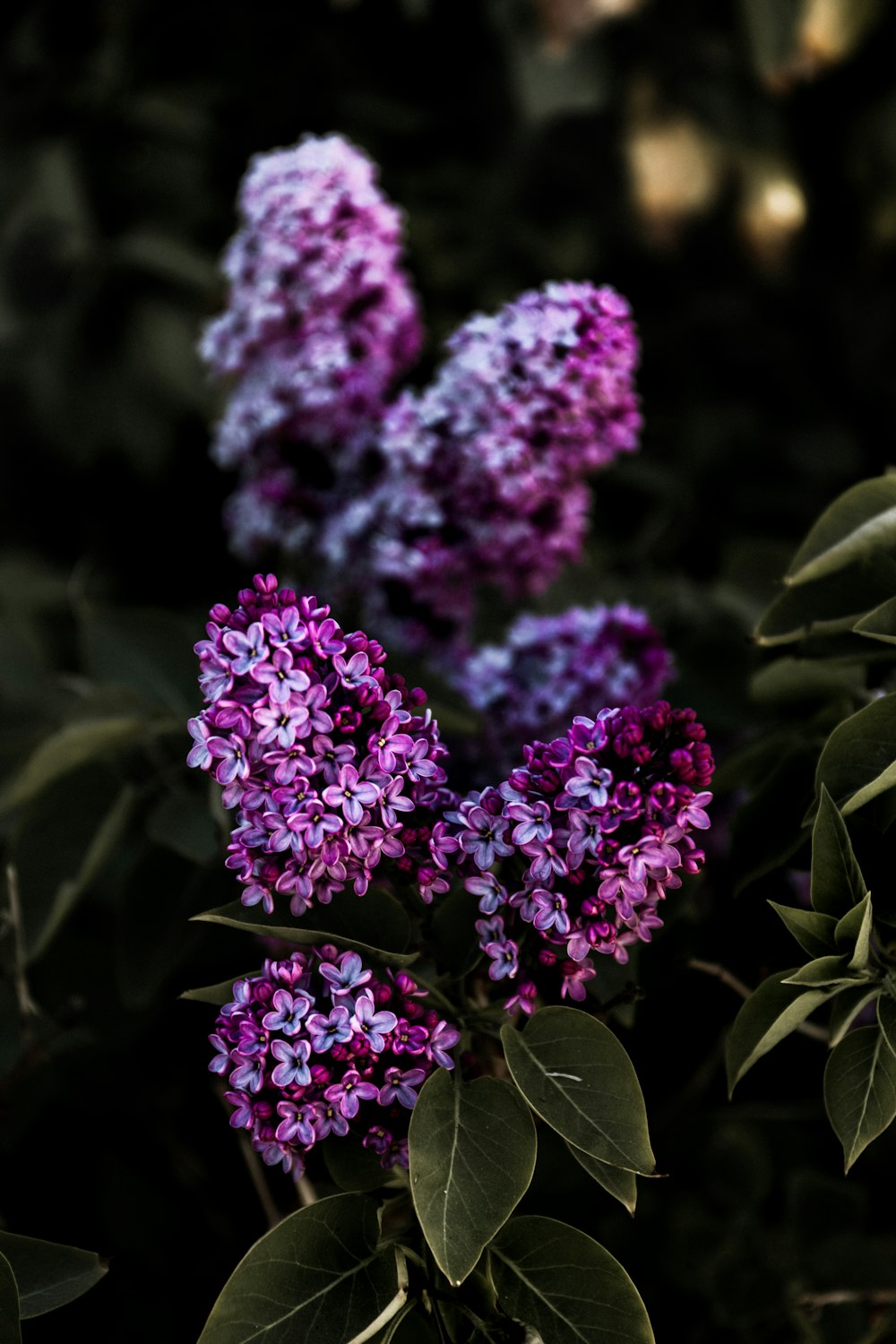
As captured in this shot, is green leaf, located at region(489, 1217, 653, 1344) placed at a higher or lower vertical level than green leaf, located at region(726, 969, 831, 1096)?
lower

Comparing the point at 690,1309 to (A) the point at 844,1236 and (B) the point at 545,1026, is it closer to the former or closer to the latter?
(A) the point at 844,1236

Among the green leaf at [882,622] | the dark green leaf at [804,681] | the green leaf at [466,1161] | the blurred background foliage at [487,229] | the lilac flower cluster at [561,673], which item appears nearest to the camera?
the green leaf at [466,1161]

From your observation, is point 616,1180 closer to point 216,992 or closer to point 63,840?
point 216,992

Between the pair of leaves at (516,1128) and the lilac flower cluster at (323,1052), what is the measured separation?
18 millimetres

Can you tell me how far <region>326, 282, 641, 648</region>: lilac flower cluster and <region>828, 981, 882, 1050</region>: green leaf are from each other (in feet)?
1.31

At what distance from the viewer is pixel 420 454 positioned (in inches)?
32.5

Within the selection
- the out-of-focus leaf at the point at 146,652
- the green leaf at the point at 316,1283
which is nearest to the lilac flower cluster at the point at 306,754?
the green leaf at the point at 316,1283

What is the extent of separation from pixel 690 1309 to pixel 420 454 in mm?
557

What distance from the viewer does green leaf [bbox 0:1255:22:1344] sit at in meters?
0.46

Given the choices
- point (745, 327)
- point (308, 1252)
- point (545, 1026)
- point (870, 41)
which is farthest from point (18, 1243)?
point (870, 41)

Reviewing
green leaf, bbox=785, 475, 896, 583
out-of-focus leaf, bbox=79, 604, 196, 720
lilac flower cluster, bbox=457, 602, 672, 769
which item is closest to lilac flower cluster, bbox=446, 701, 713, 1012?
green leaf, bbox=785, 475, 896, 583

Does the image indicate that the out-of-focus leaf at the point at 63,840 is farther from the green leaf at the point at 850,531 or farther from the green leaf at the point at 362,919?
the green leaf at the point at 850,531

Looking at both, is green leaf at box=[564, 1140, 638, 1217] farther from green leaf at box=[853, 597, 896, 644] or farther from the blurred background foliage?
the blurred background foliage

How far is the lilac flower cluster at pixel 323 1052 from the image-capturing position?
0.46m
